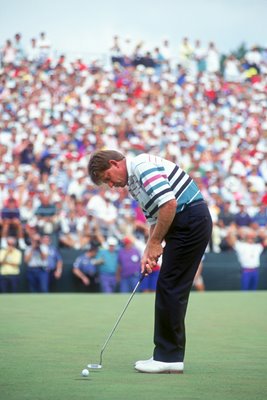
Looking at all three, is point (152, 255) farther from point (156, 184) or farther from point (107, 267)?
point (107, 267)

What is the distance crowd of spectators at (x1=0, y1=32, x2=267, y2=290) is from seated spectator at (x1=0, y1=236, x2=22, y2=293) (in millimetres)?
245

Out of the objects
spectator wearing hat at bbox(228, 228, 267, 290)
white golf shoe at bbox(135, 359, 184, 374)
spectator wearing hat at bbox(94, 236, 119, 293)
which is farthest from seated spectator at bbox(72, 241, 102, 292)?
white golf shoe at bbox(135, 359, 184, 374)

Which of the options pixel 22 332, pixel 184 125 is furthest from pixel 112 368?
pixel 184 125

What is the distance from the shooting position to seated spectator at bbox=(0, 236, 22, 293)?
1903cm

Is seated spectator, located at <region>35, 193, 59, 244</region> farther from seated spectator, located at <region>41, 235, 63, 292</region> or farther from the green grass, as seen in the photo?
the green grass

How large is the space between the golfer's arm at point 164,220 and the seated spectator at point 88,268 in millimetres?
12514

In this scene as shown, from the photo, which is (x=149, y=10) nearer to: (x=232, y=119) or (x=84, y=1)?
(x=84, y=1)

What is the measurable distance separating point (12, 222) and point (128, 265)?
2378 millimetres

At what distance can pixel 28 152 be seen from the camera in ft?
72.9

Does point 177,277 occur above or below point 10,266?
above

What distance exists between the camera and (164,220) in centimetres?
702

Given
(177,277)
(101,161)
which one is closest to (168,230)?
(177,277)

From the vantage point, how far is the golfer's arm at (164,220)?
6996 mm

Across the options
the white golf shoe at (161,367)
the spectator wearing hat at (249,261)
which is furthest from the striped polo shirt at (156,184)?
the spectator wearing hat at (249,261)
